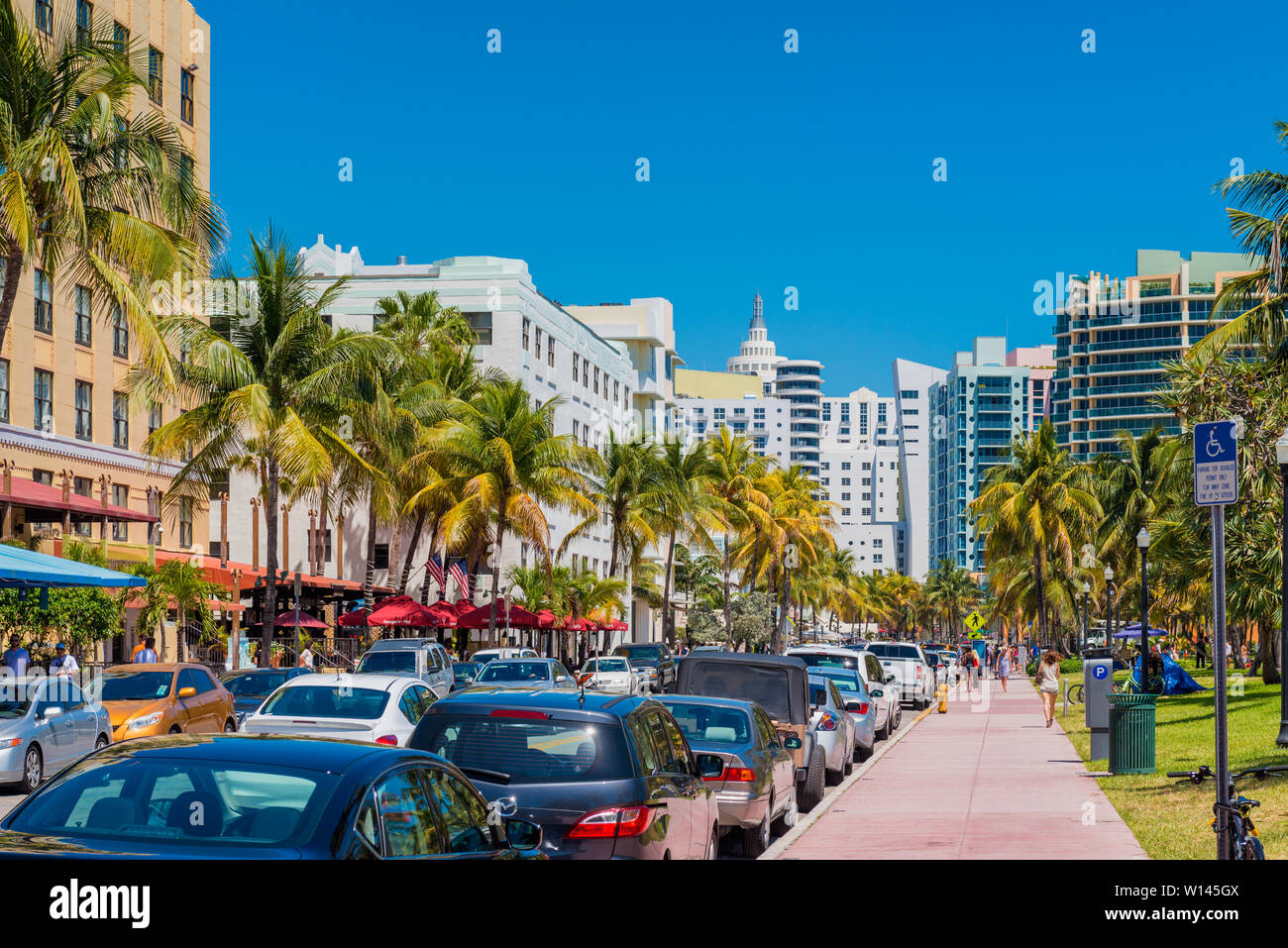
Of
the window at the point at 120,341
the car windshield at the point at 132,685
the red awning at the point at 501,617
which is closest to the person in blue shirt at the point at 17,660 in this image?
the car windshield at the point at 132,685

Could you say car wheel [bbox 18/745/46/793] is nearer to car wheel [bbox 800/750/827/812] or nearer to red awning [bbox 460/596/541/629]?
car wheel [bbox 800/750/827/812]

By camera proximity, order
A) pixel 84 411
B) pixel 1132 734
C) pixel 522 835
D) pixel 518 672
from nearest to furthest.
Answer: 1. pixel 522 835
2. pixel 1132 734
3. pixel 518 672
4. pixel 84 411

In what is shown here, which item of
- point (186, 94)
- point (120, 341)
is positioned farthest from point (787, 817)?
point (186, 94)

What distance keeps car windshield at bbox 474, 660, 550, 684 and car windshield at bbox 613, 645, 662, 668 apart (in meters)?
16.4

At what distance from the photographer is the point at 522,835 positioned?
22.7 feet

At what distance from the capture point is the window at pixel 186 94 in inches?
1969

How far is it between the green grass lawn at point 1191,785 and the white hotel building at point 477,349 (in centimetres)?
3529

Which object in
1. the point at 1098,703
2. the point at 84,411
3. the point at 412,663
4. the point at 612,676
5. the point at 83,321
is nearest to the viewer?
the point at 1098,703

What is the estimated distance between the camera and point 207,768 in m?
5.70

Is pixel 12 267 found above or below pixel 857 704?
above

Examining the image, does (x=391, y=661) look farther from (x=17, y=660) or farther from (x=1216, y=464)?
(x=1216, y=464)

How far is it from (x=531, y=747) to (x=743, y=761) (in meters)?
4.68

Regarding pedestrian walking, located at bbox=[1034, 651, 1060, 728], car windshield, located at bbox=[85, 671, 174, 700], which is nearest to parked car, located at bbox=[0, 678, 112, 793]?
car windshield, located at bbox=[85, 671, 174, 700]
